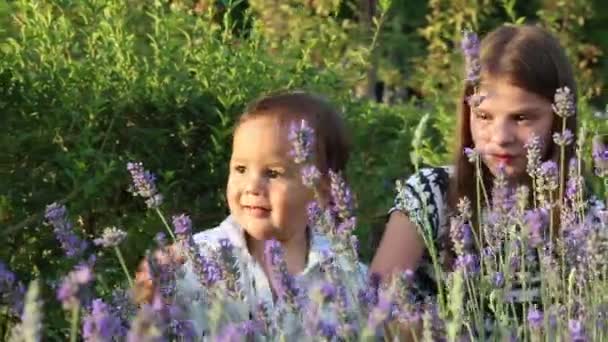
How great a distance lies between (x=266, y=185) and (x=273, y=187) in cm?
2

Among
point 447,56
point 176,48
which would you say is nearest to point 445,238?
point 176,48

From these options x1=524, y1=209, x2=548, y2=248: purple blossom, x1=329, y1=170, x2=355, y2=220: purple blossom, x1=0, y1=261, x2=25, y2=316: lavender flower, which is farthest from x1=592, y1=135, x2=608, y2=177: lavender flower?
x1=0, y1=261, x2=25, y2=316: lavender flower

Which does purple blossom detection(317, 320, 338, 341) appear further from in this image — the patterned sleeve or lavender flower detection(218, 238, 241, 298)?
the patterned sleeve

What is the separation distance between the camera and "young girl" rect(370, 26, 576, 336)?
10.7 ft

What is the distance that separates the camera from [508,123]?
3.26 metres

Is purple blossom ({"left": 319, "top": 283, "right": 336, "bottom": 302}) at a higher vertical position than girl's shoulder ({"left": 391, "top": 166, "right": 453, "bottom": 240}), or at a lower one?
lower

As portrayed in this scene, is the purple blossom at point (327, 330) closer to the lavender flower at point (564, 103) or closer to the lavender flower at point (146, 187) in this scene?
the lavender flower at point (146, 187)

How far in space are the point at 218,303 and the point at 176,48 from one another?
2.47m

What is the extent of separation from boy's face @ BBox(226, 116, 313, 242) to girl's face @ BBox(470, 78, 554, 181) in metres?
0.45

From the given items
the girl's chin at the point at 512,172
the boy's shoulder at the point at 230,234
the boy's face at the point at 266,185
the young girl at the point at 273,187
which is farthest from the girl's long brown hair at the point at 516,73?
the boy's shoulder at the point at 230,234

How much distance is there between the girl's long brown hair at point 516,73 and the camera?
3.36 meters

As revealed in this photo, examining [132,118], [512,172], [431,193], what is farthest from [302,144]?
[132,118]

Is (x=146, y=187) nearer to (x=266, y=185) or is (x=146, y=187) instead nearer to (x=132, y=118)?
(x=266, y=185)

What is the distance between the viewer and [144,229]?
372 cm
